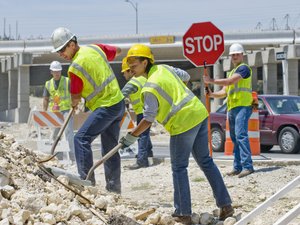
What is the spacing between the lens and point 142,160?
13.2 m

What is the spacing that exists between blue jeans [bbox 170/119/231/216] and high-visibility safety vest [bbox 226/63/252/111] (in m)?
3.39

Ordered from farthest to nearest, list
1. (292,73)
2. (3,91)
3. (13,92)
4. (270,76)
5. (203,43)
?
1. (3,91)
2. (13,92)
3. (270,76)
4. (292,73)
5. (203,43)

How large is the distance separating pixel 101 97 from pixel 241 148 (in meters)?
2.81

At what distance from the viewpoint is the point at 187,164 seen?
7668 mm

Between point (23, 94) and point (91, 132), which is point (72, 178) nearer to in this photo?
point (91, 132)

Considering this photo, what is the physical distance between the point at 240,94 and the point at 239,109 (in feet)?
0.74

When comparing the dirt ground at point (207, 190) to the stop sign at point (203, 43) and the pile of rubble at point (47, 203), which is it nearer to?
the pile of rubble at point (47, 203)

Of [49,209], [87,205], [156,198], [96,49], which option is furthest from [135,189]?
[49,209]

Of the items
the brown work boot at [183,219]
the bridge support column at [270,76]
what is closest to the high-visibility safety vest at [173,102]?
the brown work boot at [183,219]

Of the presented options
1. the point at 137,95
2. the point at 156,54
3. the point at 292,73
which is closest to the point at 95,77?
the point at 137,95


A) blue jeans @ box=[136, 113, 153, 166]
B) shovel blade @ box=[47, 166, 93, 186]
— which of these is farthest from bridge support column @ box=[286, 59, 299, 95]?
shovel blade @ box=[47, 166, 93, 186]

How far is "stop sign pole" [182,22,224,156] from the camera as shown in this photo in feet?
41.2

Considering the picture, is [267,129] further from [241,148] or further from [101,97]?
[101,97]

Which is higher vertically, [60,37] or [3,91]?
[60,37]
